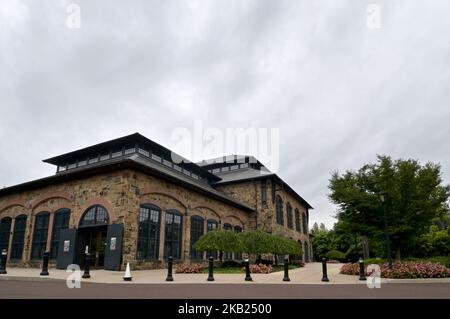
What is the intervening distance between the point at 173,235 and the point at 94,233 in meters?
4.35

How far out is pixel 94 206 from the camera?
16984 mm

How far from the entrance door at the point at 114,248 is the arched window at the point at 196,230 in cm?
646

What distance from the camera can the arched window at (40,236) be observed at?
61.6 feet

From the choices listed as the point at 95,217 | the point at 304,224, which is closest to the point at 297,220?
the point at 304,224

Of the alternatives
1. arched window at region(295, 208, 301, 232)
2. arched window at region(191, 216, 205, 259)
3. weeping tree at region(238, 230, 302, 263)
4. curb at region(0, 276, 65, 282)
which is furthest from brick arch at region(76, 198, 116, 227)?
arched window at region(295, 208, 301, 232)

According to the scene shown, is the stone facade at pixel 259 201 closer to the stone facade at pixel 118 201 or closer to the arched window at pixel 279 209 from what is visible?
the arched window at pixel 279 209

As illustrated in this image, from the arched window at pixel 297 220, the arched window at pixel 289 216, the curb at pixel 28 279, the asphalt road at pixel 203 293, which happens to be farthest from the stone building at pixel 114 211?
the arched window at pixel 297 220

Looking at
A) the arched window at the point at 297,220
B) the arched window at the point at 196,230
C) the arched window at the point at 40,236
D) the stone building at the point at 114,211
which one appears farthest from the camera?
the arched window at the point at 297,220

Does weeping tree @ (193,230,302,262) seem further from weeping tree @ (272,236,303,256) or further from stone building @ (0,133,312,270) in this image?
stone building @ (0,133,312,270)

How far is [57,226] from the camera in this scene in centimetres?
1830

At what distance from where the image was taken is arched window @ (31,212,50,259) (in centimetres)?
1878

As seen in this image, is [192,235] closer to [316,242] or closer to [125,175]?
[125,175]

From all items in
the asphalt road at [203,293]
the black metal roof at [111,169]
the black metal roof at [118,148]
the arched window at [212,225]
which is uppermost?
the black metal roof at [118,148]
